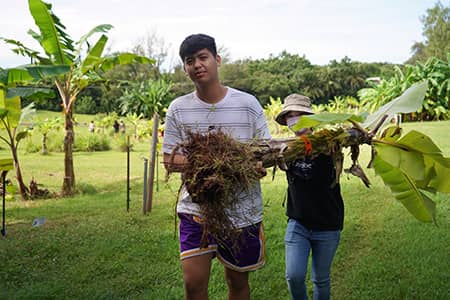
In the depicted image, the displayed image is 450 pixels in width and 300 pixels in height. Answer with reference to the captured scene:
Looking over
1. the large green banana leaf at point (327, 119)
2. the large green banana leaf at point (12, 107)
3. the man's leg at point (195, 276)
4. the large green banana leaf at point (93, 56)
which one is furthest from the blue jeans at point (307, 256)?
the large green banana leaf at point (93, 56)

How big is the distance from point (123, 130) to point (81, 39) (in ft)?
50.3

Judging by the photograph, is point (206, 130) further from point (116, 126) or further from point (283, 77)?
point (283, 77)

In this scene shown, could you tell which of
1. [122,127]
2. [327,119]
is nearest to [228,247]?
[327,119]

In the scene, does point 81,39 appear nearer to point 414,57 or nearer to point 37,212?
point 37,212

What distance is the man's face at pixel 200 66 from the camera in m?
2.43

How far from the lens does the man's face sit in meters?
2.43

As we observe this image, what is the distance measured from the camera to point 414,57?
193 feet

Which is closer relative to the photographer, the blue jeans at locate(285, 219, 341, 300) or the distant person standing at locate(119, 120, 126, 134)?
the blue jeans at locate(285, 219, 341, 300)

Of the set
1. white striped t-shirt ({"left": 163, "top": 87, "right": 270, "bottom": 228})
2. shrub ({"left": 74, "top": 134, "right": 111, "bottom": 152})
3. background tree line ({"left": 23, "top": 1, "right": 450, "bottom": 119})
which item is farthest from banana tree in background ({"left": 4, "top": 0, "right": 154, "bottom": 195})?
background tree line ({"left": 23, "top": 1, "right": 450, "bottom": 119})

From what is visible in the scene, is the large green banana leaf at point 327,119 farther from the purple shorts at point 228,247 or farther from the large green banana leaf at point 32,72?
the large green banana leaf at point 32,72

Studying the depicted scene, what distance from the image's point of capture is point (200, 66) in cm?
243

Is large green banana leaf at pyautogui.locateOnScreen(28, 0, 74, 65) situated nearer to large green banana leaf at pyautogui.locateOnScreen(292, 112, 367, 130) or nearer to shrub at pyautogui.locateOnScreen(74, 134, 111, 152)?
large green banana leaf at pyautogui.locateOnScreen(292, 112, 367, 130)

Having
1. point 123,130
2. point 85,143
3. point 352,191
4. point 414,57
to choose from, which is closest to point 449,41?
point 414,57

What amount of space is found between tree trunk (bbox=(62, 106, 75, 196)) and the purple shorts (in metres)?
6.24
